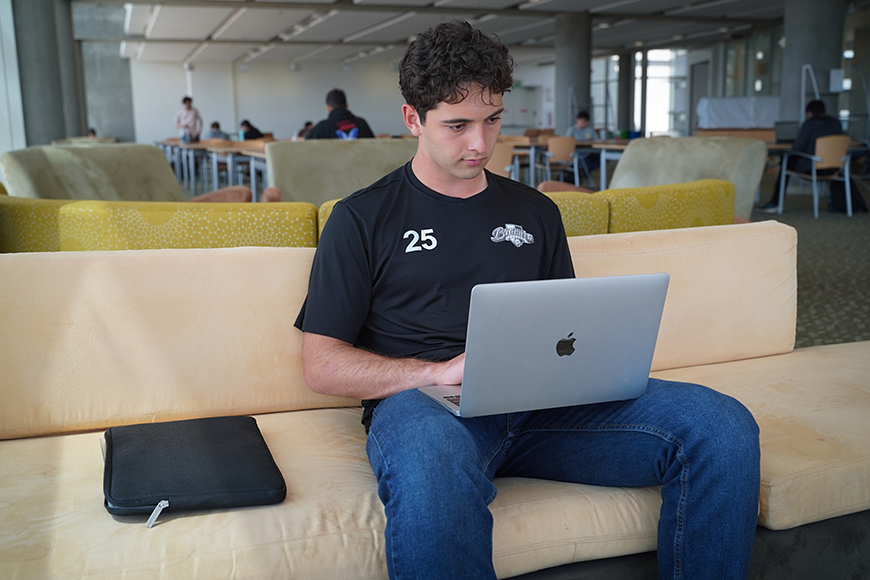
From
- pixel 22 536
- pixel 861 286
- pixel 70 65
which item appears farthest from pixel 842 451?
pixel 70 65

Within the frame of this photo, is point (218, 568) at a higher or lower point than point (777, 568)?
higher

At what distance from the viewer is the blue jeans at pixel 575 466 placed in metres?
1.06

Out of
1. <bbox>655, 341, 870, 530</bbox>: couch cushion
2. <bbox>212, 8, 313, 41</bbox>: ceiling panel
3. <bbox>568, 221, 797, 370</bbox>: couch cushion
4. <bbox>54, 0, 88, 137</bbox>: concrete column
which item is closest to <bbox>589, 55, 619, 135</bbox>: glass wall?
<bbox>212, 8, 313, 41</bbox>: ceiling panel

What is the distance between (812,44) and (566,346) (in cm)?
965

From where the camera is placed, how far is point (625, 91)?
67.2 ft

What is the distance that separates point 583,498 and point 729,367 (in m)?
0.83

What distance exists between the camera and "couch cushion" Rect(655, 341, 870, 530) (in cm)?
138

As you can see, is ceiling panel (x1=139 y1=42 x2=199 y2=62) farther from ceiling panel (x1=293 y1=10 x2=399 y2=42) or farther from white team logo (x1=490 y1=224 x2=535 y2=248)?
white team logo (x1=490 y1=224 x2=535 y2=248)

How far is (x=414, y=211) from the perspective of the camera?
145 centimetres

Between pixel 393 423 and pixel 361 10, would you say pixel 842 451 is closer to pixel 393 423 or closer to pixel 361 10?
pixel 393 423

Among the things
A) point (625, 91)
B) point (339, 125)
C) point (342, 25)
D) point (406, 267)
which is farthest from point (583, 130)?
point (625, 91)

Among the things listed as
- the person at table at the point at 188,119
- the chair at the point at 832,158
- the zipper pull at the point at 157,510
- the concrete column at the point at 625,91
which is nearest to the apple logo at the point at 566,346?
the zipper pull at the point at 157,510

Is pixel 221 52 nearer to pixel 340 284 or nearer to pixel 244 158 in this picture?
pixel 244 158

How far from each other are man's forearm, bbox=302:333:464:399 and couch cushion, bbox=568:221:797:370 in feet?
2.13
